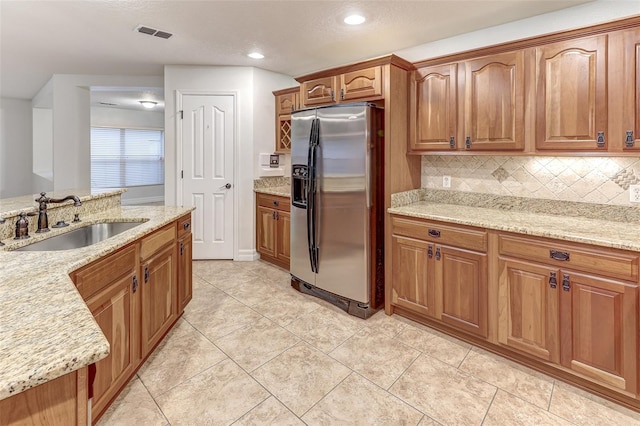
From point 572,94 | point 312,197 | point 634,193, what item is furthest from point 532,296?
point 312,197

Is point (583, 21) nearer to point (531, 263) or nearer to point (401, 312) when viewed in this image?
point (531, 263)

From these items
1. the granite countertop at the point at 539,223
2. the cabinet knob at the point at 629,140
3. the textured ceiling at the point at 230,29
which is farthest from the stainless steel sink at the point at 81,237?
the cabinet knob at the point at 629,140

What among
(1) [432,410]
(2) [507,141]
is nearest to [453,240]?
(2) [507,141]

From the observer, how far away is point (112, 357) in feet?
5.56

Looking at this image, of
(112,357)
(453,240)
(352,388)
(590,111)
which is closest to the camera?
(112,357)

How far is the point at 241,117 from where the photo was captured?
436 centimetres

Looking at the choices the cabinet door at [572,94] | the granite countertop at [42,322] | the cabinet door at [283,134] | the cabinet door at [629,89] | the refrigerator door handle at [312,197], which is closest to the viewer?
the granite countertop at [42,322]

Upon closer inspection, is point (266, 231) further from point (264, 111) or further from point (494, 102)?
point (494, 102)

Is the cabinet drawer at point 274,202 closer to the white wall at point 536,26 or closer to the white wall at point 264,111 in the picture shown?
the white wall at point 264,111

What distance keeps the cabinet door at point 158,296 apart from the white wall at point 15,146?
22.9ft

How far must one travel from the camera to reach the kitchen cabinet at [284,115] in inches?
169

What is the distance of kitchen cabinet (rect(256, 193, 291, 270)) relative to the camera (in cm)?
403

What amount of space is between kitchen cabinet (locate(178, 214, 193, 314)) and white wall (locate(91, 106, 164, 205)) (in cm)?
623

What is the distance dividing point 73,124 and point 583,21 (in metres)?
6.08
